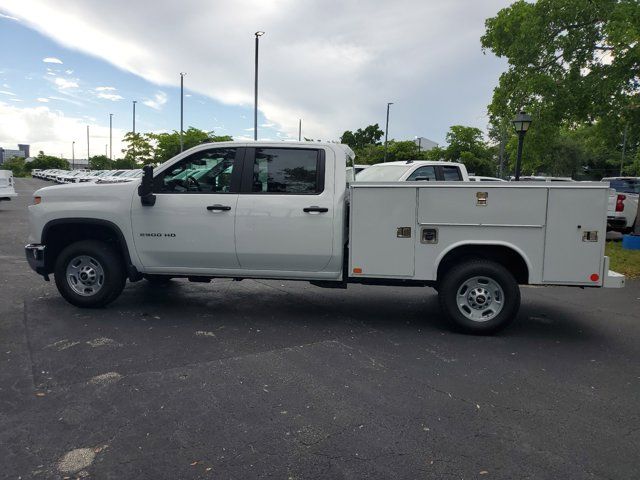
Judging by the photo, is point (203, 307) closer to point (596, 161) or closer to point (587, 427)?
point (587, 427)

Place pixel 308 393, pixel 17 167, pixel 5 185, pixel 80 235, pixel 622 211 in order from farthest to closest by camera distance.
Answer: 1. pixel 17 167
2. pixel 5 185
3. pixel 622 211
4. pixel 80 235
5. pixel 308 393

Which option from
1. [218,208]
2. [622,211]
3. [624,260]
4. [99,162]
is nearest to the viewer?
[218,208]

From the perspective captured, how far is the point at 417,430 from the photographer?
342 centimetres

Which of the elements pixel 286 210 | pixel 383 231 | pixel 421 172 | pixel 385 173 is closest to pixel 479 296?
pixel 383 231

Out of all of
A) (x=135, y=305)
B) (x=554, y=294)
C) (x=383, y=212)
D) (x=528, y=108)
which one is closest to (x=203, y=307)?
(x=135, y=305)

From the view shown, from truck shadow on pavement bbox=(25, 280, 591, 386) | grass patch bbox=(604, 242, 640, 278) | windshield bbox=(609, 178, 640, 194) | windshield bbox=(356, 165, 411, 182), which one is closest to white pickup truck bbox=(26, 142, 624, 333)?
truck shadow on pavement bbox=(25, 280, 591, 386)

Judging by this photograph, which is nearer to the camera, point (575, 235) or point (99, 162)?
point (575, 235)

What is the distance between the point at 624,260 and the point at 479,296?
7071mm

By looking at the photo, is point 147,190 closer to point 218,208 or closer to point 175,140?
point 218,208

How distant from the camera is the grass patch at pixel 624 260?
973 cm

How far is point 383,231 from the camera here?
218 inches

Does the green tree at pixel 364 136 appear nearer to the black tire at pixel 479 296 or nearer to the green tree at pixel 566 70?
the green tree at pixel 566 70

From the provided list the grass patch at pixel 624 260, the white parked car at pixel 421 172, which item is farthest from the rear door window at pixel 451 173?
the grass patch at pixel 624 260

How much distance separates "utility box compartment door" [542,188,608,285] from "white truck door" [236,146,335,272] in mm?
2340
